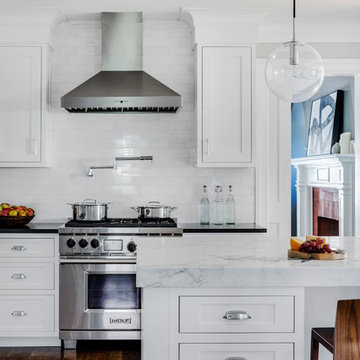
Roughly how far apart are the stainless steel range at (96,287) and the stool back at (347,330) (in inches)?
91.1

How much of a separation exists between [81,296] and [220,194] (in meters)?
1.50

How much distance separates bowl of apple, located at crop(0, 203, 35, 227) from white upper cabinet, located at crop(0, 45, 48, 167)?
362mm

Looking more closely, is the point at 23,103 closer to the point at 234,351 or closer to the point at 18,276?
the point at 18,276

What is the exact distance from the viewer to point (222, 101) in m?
4.25

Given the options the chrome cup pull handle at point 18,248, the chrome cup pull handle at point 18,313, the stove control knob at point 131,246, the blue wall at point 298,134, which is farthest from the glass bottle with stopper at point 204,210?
the blue wall at point 298,134

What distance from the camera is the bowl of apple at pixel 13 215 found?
407 cm

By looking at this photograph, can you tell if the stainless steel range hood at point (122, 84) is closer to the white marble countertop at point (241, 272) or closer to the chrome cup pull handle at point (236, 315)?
the white marble countertop at point (241, 272)

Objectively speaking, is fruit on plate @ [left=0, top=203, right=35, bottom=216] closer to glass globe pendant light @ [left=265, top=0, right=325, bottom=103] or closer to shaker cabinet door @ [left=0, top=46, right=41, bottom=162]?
shaker cabinet door @ [left=0, top=46, right=41, bottom=162]

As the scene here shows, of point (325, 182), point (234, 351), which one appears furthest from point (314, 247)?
point (325, 182)

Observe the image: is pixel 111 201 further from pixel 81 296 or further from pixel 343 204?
pixel 343 204

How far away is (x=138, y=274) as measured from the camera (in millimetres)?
1945

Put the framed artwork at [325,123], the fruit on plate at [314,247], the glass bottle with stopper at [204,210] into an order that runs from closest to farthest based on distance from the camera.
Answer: the fruit on plate at [314,247] → the glass bottle with stopper at [204,210] → the framed artwork at [325,123]

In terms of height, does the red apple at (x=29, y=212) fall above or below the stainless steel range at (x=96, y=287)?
above

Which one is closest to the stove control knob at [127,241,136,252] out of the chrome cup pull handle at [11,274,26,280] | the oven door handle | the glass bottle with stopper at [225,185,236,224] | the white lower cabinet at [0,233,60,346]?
the oven door handle
